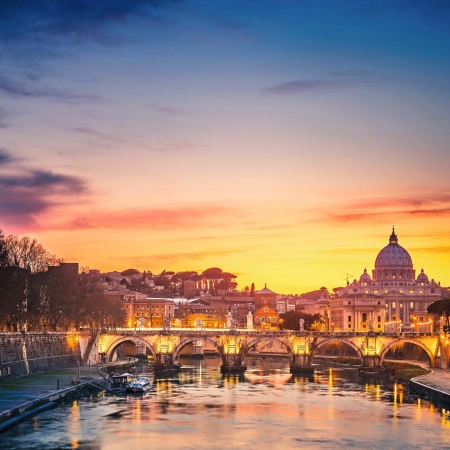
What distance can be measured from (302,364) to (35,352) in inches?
1357

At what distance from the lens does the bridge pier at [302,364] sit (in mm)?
100562

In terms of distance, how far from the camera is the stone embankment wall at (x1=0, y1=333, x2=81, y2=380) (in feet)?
230

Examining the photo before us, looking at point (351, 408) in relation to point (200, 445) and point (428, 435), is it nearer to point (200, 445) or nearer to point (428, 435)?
point (428, 435)

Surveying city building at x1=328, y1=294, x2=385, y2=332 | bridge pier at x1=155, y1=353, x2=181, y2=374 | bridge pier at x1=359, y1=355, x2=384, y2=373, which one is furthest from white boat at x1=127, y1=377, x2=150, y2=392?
city building at x1=328, y1=294, x2=385, y2=332

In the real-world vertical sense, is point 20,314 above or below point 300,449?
above

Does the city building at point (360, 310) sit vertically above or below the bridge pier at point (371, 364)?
above

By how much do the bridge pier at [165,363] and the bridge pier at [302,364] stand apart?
13111mm

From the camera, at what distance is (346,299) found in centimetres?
19612

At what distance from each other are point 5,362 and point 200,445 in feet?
82.0

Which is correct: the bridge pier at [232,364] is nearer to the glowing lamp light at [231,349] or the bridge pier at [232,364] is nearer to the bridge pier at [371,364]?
the glowing lamp light at [231,349]

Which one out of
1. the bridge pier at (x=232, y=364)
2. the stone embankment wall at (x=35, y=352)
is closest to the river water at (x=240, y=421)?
the stone embankment wall at (x=35, y=352)

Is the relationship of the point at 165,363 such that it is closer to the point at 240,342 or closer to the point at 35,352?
the point at 240,342

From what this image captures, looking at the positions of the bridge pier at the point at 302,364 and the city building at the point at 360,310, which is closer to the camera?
the bridge pier at the point at 302,364

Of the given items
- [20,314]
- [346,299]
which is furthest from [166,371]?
[346,299]
